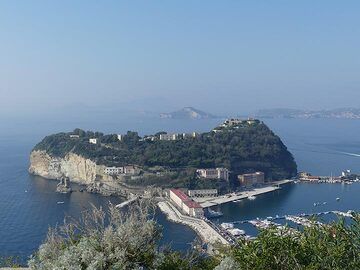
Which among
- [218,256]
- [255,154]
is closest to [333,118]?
[255,154]

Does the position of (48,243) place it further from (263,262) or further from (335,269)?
(335,269)

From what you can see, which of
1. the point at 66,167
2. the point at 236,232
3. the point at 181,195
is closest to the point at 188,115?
the point at 66,167

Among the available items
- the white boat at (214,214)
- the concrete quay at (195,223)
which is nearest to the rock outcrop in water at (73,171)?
the concrete quay at (195,223)

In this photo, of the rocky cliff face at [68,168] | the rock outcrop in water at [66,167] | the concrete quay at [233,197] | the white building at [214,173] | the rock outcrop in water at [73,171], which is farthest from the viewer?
the rock outcrop in water at [66,167]

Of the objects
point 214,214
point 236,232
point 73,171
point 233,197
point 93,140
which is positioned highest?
point 93,140

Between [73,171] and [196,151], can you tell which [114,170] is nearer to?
[73,171]

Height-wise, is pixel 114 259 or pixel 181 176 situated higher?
pixel 114 259

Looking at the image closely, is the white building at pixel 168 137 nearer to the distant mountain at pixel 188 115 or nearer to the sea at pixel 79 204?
the sea at pixel 79 204
